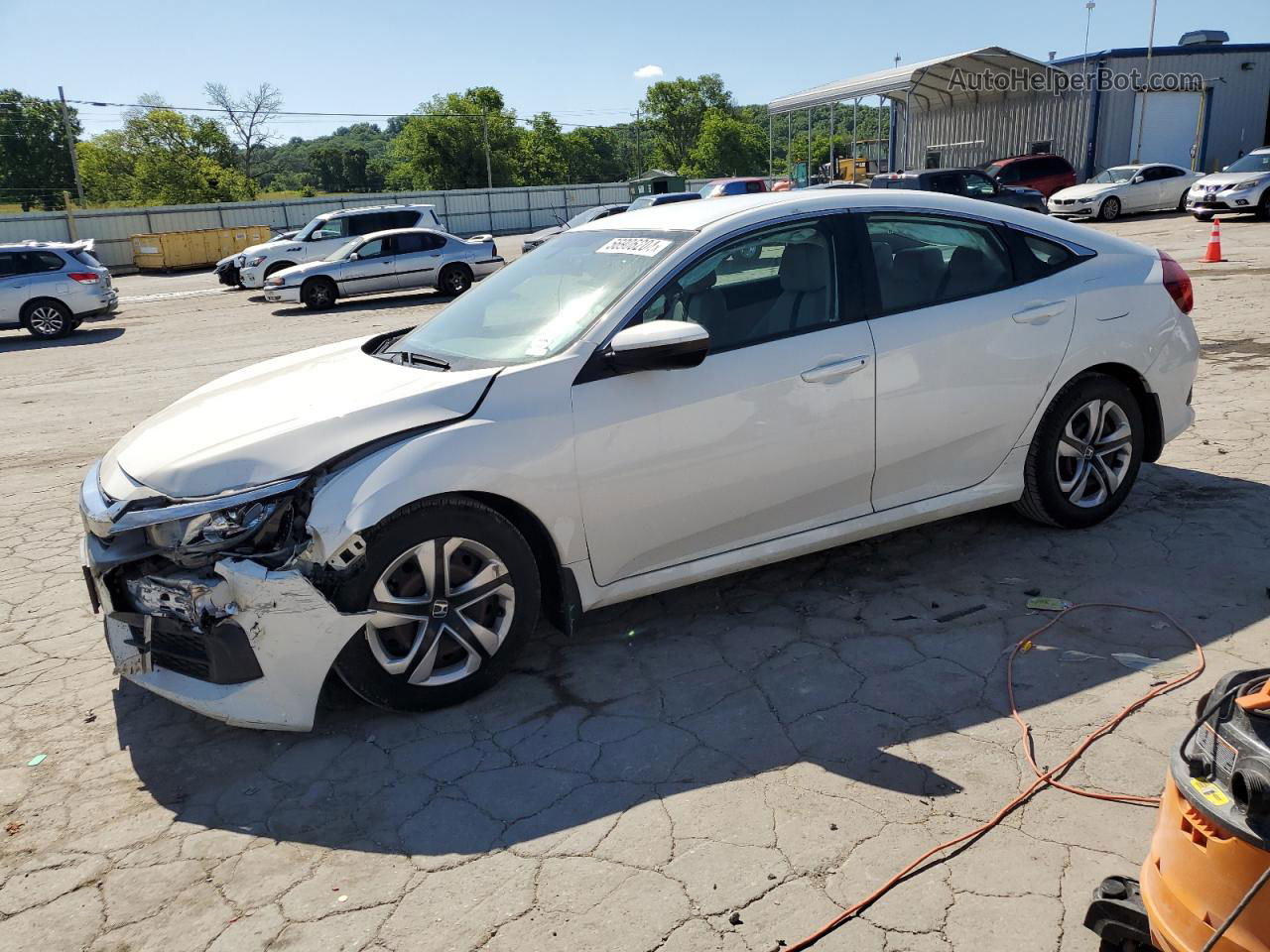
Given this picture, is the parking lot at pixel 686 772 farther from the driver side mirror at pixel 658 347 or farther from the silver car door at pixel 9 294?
the silver car door at pixel 9 294

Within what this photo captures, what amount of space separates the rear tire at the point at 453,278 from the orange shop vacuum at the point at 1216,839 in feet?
61.1

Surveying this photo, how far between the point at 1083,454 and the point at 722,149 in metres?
132

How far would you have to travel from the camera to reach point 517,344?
12.6 ft

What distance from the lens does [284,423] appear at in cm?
342

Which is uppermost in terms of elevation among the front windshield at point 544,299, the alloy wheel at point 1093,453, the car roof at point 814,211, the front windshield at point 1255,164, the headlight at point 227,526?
the front windshield at point 1255,164

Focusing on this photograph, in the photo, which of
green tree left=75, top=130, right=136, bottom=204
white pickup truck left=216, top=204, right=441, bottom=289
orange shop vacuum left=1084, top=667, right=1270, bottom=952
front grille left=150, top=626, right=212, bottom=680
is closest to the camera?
orange shop vacuum left=1084, top=667, right=1270, bottom=952

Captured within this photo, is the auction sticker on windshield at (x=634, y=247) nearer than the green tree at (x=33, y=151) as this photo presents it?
Yes

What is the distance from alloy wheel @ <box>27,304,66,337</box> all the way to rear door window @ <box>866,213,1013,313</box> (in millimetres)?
16845

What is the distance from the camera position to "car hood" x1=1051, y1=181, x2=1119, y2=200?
25.5 meters

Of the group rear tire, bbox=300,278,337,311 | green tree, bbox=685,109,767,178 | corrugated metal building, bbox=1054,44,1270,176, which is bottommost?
rear tire, bbox=300,278,337,311

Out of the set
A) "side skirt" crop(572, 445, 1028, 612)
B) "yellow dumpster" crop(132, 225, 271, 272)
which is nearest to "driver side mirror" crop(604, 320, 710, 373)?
"side skirt" crop(572, 445, 1028, 612)

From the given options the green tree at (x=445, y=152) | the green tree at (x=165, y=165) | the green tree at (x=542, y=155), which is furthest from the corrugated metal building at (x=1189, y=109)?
the green tree at (x=542, y=155)

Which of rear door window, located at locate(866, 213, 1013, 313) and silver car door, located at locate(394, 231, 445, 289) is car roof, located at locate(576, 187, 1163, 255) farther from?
silver car door, located at locate(394, 231, 445, 289)

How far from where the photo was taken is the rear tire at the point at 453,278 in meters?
19.4
